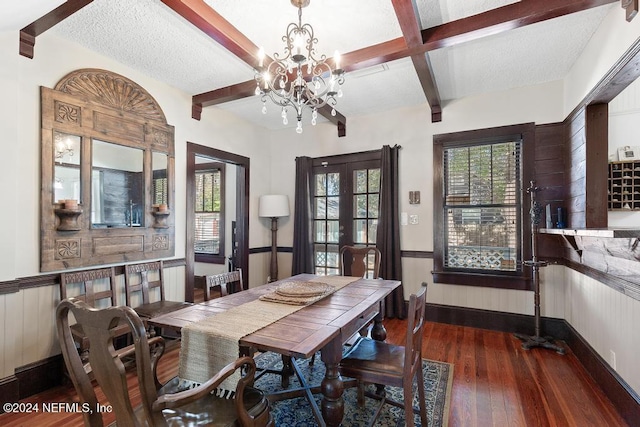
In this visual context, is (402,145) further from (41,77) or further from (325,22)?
(41,77)

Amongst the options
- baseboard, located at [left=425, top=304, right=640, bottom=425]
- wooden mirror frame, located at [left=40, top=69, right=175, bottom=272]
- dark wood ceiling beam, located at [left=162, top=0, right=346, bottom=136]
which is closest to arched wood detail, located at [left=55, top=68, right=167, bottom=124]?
wooden mirror frame, located at [left=40, top=69, right=175, bottom=272]

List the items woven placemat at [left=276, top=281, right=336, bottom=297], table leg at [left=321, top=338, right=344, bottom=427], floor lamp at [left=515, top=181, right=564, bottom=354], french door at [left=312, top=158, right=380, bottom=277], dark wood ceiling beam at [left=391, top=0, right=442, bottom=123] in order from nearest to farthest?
table leg at [left=321, top=338, right=344, bottom=427] < dark wood ceiling beam at [left=391, top=0, right=442, bottom=123] < woven placemat at [left=276, top=281, right=336, bottom=297] < floor lamp at [left=515, top=181, right=564, bottom=354] < french door at [left=312, top=158, right=380, bottom=277]

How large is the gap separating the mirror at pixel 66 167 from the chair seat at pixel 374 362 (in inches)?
103

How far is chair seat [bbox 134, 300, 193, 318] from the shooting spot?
2.90 metres

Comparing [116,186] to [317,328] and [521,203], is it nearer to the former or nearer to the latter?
[317,328]

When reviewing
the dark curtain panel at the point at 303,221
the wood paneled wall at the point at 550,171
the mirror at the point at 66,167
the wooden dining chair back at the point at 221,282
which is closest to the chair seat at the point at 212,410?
the wooden dining chair back at the point at 221,282

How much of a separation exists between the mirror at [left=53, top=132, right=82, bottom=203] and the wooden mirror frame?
0.10 ft

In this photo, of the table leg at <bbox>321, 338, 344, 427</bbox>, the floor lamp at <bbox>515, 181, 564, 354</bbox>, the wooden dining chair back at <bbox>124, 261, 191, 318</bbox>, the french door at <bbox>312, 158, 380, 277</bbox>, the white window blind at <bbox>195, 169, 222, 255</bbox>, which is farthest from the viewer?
the white window blind at <bbox>195, 169, 222, 255</bbox>

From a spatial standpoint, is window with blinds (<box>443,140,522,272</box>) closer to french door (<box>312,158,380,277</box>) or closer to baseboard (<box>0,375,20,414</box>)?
french door (<box>312,158,380,277</box>)

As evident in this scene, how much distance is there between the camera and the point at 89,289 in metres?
2.76

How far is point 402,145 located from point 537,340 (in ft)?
8.80

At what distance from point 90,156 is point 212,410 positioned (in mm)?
2511

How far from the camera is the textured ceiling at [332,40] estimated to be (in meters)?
2.26

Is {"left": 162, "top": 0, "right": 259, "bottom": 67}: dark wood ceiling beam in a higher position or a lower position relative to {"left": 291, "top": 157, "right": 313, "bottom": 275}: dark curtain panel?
higher
